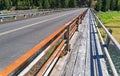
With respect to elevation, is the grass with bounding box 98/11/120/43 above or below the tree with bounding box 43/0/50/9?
above

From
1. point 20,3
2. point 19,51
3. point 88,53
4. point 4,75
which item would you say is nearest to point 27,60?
point 4,75

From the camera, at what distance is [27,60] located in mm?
4008

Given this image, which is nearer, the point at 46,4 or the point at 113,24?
the point at 113,24

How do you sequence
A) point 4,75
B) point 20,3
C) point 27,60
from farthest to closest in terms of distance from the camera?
point 20,3, point 27,60, point 4,75

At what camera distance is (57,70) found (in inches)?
311

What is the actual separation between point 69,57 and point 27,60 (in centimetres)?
605

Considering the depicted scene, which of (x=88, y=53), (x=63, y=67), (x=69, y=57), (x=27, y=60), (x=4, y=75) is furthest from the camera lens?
(x=88, y=53)

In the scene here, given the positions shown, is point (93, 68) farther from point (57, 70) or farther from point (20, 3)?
point (20, 3)

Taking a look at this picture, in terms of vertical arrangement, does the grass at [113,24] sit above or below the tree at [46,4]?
above

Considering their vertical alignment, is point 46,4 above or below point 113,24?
below

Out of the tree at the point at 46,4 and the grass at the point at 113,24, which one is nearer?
the grass at the point at 113,24

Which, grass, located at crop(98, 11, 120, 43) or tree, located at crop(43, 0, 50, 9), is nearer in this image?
grass, located at crop(98, 11, 120, 43)

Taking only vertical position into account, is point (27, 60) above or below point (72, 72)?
above

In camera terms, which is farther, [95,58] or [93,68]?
[95,58]
